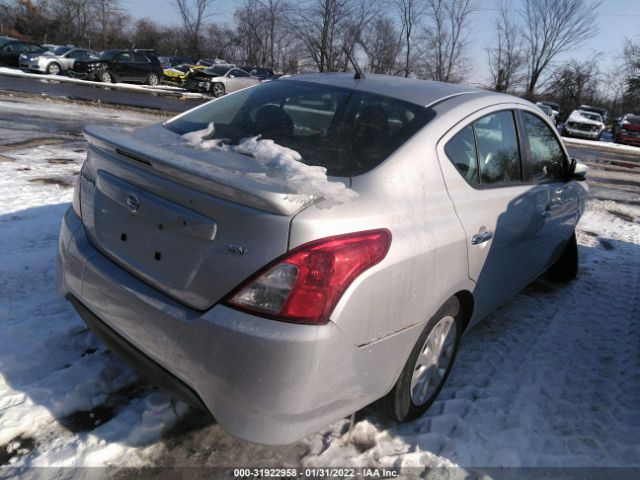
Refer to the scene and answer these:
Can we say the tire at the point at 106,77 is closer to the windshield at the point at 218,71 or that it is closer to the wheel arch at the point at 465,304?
the windshield at the point at 218,71

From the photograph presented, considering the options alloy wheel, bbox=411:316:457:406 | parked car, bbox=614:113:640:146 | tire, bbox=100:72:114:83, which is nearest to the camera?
alloy wheel, bbox=411:316:457:406

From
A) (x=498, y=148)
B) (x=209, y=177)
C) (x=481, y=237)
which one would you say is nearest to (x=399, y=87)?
(x=498, y=148)

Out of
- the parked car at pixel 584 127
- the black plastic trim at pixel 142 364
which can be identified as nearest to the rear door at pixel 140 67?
the parked car at pixel 584 127

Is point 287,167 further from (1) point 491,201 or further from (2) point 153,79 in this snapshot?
(2) point 153,79

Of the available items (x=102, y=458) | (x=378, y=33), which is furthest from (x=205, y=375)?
(x=378, y=33)

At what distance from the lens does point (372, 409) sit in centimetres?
266

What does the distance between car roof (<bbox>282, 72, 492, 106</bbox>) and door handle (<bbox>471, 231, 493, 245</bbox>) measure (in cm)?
74

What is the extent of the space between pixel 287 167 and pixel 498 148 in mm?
1525

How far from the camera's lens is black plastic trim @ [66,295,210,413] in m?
2.00

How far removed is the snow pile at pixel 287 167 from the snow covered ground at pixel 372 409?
1.22 meters

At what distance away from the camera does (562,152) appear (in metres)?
4.09

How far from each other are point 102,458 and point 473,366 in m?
2.16

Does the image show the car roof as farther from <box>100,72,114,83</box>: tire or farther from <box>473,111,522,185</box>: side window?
<box>100,72,114,83</box>: tire

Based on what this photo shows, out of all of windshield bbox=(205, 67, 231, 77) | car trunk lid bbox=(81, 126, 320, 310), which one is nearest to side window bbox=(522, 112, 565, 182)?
car trunk lid bbox=(81, 126, 320, 310)
